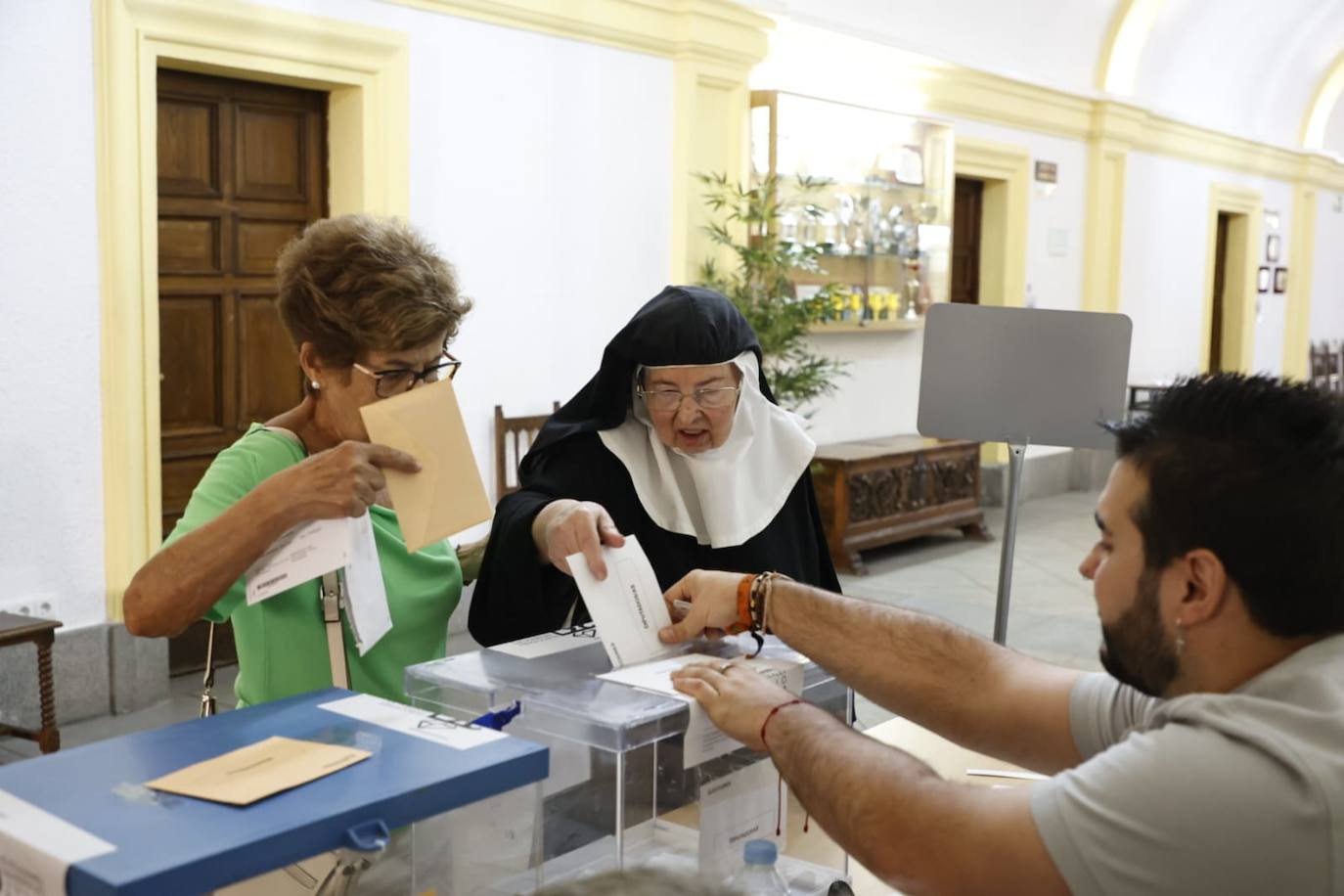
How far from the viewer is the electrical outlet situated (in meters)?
4.78

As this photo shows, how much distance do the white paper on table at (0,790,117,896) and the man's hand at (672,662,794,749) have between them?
756 millimetres

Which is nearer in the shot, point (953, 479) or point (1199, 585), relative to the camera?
point (1199, 585)

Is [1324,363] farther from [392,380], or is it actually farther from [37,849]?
[37,849]

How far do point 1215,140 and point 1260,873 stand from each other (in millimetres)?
13902

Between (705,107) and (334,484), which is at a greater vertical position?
(705,107)

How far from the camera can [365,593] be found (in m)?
2.03

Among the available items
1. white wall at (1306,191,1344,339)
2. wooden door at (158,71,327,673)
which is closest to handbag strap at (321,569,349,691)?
wooden door at (158,71,327,673)

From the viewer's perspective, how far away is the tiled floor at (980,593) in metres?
5.14

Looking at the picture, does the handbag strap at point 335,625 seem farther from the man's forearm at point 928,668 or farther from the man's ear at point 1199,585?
the man's ear at point 1199,585

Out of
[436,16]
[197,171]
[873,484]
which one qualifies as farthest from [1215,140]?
[197,171]

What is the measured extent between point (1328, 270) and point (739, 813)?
17.7 m

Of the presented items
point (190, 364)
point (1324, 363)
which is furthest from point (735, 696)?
point (1324, 363)

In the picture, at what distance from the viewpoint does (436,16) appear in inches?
241

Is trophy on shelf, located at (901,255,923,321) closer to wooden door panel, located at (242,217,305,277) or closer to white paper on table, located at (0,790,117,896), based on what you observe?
wooden door panel, located at (242,217,305,277)
